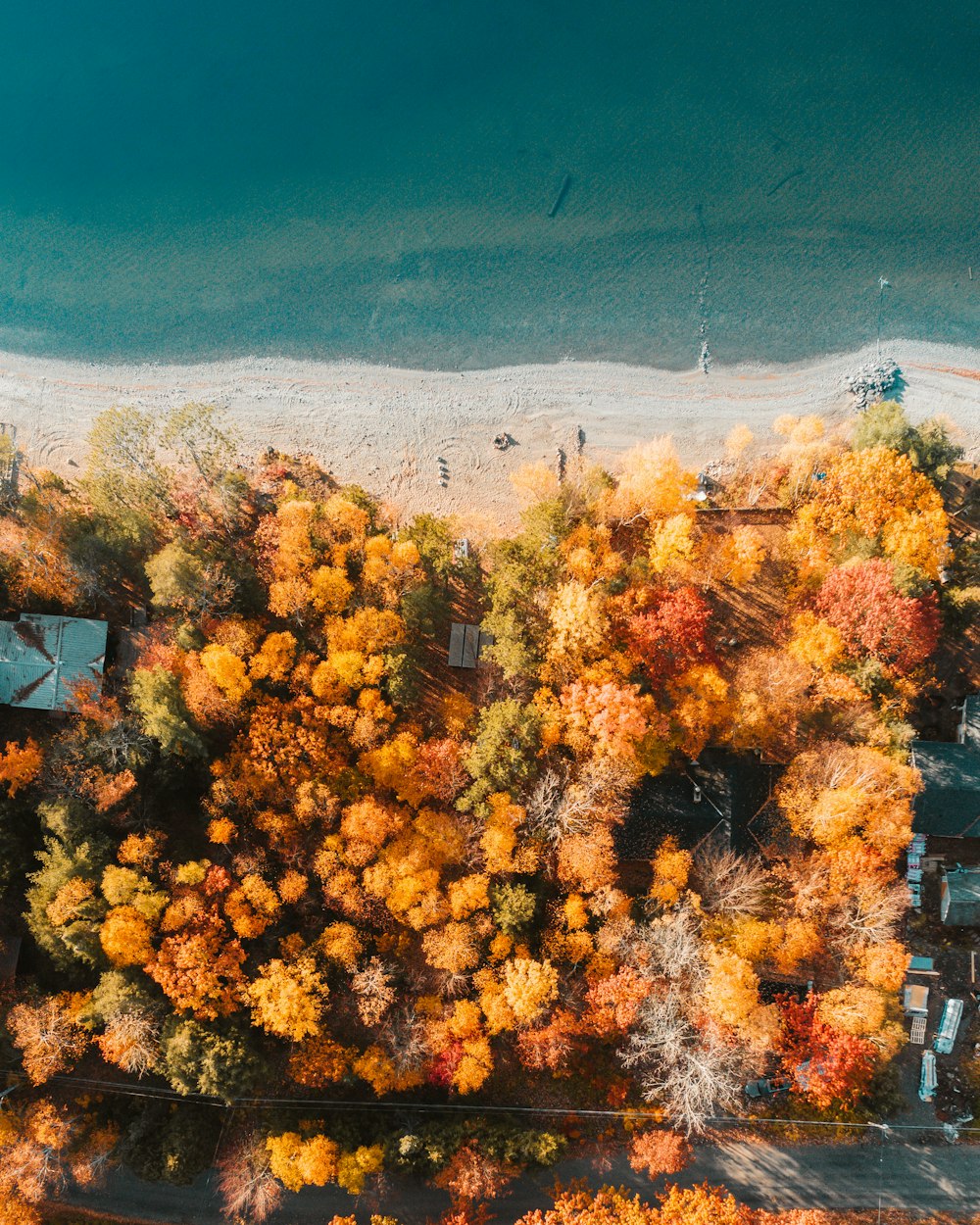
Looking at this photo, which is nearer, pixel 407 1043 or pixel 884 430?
pixel 407 1043

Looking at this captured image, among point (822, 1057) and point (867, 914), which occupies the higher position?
point (867, 914)

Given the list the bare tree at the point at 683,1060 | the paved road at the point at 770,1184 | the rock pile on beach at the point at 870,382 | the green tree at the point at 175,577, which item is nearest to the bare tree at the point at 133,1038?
the paved road at the point at 770,1184

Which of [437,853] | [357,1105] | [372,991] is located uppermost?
[437,853]

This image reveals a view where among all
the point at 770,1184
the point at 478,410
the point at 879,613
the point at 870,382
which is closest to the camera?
the point at 879,613

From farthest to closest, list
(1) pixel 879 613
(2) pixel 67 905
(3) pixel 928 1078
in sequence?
(3) pixel 928 1078 → (1) pixel 879 613 → (2) pixel 67 905

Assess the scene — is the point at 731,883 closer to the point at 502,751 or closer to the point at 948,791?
the point at 948,791

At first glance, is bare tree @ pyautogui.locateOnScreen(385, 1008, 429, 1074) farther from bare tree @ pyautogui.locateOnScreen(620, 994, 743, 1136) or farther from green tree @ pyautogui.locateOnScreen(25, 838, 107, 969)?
green tree @ pyautogui.locateOnScreen(25, 838, 107, 969)

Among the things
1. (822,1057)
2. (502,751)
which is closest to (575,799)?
(502,751)

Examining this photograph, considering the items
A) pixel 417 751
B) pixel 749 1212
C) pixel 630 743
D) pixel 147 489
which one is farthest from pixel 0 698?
pixel 749 1212
